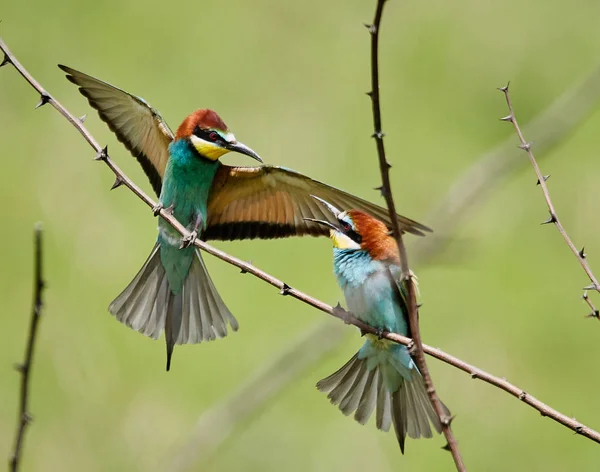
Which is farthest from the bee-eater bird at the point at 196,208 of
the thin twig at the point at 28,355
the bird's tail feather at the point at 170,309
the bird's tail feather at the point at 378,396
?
the thin twig at the point at 28,355

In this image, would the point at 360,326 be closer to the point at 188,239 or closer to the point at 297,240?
the point at 188,239

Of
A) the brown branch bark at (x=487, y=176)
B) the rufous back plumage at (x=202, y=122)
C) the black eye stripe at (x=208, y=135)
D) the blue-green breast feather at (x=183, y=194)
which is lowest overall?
the brown branch bark at (x=487, y=176)

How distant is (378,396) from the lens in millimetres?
1896

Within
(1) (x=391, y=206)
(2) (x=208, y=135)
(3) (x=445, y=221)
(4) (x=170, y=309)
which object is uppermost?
(2) (x=208, y=135)

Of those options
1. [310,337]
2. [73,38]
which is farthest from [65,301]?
[310,337]

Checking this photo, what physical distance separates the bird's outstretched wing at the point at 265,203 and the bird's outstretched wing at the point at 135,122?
21 centimetres

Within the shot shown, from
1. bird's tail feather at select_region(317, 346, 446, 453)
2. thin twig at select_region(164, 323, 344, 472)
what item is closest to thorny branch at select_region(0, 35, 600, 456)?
thin twig at select_region(164, 323, 344, 472)

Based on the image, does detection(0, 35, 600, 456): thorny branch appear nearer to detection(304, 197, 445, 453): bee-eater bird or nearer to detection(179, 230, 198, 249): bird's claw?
detection(179, 230, 198, 249): bird's claw

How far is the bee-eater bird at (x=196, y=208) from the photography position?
224cm

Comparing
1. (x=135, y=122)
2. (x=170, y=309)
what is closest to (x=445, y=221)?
(x=170, y=309)

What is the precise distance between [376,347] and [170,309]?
599 mm

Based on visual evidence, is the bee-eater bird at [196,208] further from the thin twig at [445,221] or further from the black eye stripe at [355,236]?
the thin twig at [445,221]

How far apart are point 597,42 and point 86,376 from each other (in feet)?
11.6

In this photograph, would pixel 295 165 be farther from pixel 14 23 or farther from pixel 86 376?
pixel 14 23
